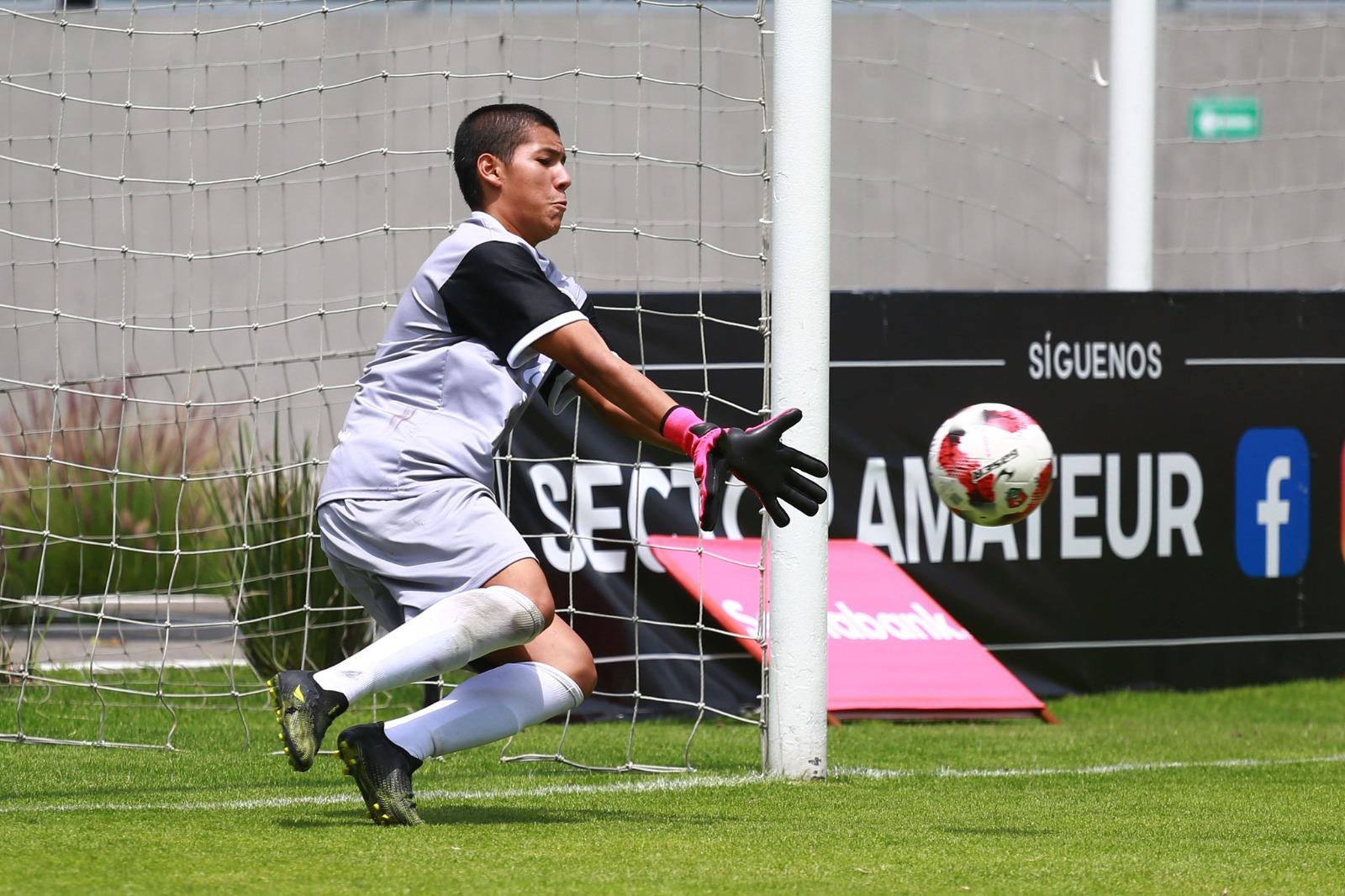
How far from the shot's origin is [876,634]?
7586 millimetres

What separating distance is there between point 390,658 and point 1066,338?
4.83 m

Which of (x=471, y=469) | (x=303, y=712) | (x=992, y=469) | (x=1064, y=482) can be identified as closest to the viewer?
(x=303, y=712)

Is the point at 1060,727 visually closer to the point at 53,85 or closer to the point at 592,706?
the point at 592,706

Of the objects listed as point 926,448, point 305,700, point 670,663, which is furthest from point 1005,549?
point 305,700

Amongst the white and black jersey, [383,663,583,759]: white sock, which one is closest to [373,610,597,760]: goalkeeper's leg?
[383,663,583,759]: white sock

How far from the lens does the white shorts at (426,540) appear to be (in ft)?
14.7

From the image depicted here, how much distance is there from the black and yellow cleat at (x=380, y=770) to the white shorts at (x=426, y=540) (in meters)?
0.33

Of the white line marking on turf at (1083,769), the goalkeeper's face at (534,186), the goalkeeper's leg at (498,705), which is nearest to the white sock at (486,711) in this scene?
the goalkeeper's leg at (498,705)

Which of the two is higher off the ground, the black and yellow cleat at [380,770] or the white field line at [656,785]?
the black and yellow cleat at [380,770]

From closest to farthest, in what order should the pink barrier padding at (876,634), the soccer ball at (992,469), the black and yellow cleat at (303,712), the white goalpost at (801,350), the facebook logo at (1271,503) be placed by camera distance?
the black and yellow cleat at (303,712) → the soccer ball at (992,469) → the white goalpost at (801,350) → the pink barrier padding at (876,634) → the facebook logo at (1271,503)

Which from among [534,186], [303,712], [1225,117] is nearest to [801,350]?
[534,186]

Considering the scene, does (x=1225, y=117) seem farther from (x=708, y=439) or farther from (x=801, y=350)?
(x=708, y=439)

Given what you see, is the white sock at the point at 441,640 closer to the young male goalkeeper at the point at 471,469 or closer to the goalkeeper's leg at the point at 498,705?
the young male goalkeeper at the point at 471,469

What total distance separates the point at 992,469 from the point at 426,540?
158 centimetres
